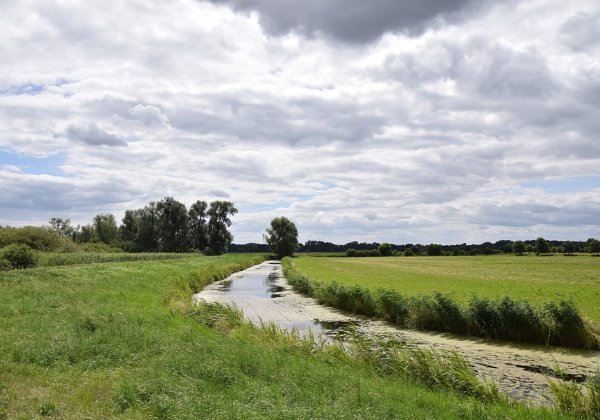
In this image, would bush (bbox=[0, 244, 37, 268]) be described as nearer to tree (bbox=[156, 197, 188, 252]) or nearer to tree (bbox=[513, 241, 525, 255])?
tree (bbox=[156, 197, 188, 252])

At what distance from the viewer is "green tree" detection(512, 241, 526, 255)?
483ft

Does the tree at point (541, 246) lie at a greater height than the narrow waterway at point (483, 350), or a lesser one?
greater

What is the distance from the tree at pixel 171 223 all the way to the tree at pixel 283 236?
26676mm

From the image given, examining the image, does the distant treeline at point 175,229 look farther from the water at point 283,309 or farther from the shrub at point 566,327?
the shrub at point 566,327

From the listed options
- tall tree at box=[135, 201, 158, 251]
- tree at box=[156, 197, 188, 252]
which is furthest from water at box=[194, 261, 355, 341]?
tall tree at box=[135, 201, 158, 251]

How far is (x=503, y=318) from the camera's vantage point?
21219 millimetres

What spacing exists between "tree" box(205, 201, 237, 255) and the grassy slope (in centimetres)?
11506

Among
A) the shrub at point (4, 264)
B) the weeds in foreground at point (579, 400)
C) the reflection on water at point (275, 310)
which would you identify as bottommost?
the reflection on water at point (275, 310)

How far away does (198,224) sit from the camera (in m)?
138

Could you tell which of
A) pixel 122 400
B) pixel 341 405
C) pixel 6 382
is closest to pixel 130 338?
pixel 6 382

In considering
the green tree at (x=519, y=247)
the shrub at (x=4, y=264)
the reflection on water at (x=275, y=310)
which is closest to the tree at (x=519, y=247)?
the green tree at (x=519, y=247)

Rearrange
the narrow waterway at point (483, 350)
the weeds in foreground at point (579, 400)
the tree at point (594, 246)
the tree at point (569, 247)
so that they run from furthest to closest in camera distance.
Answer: the tree at point (569, 247)
the tree at point (594, 246)
the narrow waterway at point (483, 350)
the weeds in foreground at point (579, 400)

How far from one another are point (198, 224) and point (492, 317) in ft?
404

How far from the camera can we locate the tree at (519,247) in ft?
483
